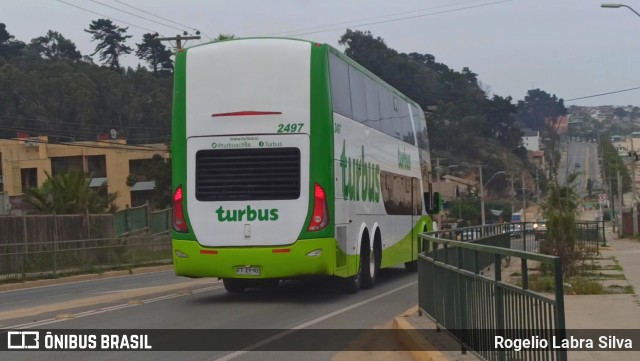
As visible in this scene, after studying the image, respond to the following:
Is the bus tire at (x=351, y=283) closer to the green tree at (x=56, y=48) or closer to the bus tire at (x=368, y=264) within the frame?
the bus tire at (x=368, y=264)

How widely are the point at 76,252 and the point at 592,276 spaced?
17.6 metres

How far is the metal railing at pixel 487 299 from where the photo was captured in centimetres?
618

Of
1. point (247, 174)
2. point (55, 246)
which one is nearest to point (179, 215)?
point (247, 174)

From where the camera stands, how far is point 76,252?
3036 centimetres

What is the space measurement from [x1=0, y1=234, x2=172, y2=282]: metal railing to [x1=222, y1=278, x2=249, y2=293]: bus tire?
430 inches

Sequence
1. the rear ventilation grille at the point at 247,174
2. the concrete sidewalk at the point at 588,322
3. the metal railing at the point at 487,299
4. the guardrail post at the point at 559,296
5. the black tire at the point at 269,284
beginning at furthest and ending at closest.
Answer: the black tire at the point at 269,284
the rear ventilation grille at the point at 247,174
the concrete sidewalk at the point at 588,322
the metal railing at the point at 487,299
the guardrail post at the point at 559,296

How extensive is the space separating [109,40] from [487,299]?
10428 centimetres

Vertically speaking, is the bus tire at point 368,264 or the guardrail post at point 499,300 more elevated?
the guardrail post at point 499,300

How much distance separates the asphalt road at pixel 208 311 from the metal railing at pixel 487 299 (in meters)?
1.63

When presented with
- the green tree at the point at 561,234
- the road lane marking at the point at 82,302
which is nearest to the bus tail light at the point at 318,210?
the road lane marking at the point at 82,302

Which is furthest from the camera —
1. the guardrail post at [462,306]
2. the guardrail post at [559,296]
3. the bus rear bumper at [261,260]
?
the bus rear bumper at [261,260]

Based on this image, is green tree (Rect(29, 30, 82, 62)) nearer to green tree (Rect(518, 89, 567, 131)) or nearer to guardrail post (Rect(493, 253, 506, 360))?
green tree (Rect(518, 89, 567, 131))

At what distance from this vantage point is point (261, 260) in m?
15.3

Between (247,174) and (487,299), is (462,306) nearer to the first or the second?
(487,299)
